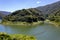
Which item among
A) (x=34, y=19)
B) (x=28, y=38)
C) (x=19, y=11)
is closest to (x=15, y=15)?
(x=19, y=11)

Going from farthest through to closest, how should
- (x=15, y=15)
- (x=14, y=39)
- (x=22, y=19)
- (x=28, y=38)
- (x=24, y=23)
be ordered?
(x=15, y=15), (x=22, y=19), (x=24, y=23), (x=28, y=38), (x=14, y=39)

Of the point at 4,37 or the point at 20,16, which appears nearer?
the point at 4,37

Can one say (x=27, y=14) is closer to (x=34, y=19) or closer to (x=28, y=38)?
(x=34, y=19)

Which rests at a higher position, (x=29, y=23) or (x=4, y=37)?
(x=4, y=37)

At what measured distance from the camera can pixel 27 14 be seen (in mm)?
100938

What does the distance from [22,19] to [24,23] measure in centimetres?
664

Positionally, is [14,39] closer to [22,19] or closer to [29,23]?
[29,23]

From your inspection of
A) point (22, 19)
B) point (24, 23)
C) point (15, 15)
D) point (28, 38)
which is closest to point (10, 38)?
point (28, 38)

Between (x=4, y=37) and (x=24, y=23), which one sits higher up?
(x=4, y=37)

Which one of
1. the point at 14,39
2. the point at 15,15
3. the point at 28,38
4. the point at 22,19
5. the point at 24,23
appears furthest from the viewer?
the point at 15,15

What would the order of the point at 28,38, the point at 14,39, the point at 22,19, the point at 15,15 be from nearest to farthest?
the point at 14,39, the point at 28,38, the point at 22,19, the point at 15,15

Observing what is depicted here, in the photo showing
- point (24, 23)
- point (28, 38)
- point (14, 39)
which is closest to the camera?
point (14, 39)

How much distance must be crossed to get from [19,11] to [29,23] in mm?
20370

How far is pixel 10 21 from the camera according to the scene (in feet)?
324
